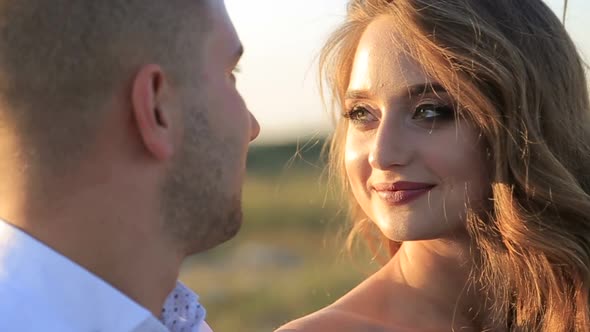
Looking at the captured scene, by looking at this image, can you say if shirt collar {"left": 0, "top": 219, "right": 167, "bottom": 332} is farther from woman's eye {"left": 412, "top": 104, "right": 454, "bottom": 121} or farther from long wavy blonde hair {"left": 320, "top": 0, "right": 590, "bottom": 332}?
long wavy blonde hair {"left": 320, "top": 0, "right": 590, "bottom": 332}

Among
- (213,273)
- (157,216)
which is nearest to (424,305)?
(157,216)

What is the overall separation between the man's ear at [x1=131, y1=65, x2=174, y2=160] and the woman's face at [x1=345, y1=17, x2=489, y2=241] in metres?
1.18

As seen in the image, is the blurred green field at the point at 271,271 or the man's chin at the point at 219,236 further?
the blurred green field at the point at 271,271

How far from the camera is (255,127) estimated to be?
2580 mm

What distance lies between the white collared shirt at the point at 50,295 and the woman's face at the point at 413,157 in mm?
1332

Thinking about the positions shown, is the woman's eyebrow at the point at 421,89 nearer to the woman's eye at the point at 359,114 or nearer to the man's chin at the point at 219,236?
the woman's eye at the point at 359,114

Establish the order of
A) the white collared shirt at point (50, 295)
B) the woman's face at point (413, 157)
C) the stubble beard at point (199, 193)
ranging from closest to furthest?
the white collared shirt at point (50, 295) → the stubble beard at point (199, 193) → the woman's face at point (413, 157)

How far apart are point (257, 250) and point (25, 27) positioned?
16038 mm

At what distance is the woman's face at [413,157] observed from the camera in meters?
3.31

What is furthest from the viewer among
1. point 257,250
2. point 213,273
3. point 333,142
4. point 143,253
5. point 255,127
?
point 257,250

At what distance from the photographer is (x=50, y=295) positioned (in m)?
2.06

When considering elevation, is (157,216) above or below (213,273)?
above

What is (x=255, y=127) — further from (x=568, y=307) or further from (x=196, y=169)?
(x=568, y=307)

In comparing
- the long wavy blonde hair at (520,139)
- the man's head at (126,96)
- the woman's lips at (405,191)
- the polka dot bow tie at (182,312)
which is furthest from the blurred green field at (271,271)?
the man's head at (126,96)
